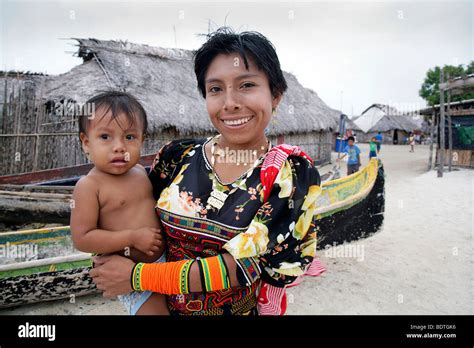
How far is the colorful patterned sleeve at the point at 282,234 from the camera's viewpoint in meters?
1.17

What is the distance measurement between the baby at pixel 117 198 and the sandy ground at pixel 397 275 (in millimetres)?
2562

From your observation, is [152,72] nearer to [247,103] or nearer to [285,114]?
[285,114]

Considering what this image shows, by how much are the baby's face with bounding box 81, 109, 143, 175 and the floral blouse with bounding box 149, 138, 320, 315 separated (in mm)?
231

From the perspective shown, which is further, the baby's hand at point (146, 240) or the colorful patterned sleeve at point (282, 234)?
the baby's hand at point (146, 240)

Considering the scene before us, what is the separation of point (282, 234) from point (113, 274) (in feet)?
2.28

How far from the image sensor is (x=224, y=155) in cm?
148

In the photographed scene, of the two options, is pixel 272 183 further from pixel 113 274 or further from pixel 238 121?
pixel 113 274

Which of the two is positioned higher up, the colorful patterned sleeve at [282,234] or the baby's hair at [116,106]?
the baby's hair at [116,106]

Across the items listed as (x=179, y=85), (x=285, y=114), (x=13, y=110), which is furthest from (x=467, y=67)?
(x=13, y=110)

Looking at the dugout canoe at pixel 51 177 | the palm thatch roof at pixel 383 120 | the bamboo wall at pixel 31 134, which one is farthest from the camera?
the palm thatch roof at pixel 383 120

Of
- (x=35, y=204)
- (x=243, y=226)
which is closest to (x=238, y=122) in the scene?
(x=243, y=226)

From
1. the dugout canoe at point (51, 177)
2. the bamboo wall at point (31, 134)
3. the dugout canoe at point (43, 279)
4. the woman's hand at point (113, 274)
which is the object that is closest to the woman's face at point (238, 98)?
the woman's hand at point (113, 274)

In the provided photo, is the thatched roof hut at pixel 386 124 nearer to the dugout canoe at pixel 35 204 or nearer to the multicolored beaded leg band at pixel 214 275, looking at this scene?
the dugout canoe at pixel 35 204

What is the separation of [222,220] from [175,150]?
0.53 m
